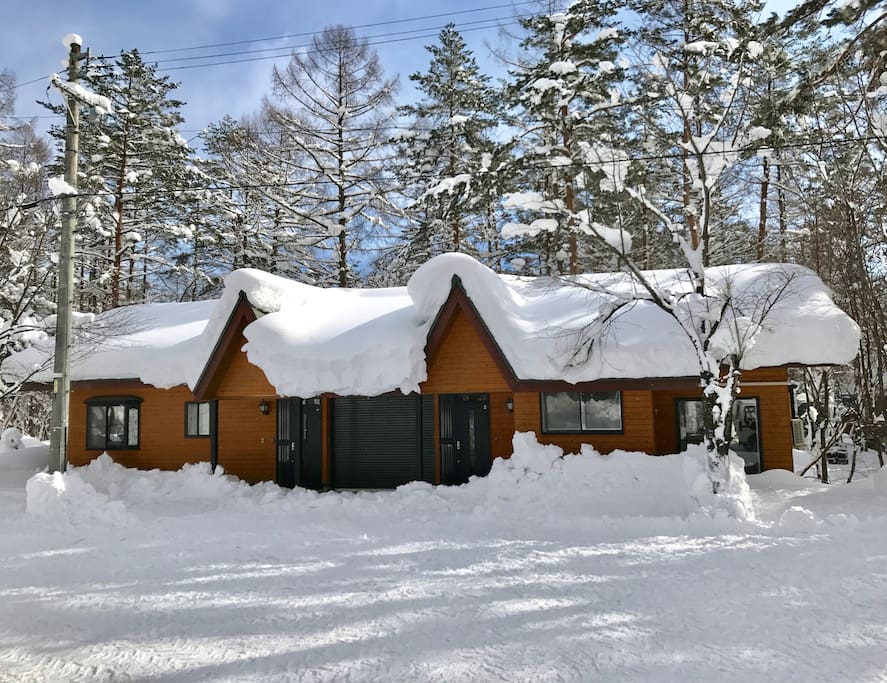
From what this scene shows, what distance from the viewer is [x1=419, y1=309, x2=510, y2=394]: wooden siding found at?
1289cm

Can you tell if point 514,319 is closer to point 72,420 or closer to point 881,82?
point 881,82

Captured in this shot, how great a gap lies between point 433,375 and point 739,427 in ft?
21.6

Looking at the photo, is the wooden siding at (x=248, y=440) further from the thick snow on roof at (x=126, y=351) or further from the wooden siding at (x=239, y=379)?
the thick snow on roof at (x=126, y=351)

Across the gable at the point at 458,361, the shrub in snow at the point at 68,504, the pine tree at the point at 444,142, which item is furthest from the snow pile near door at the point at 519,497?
the pine tree at the point at 444,142

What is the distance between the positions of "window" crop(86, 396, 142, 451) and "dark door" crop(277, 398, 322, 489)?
14.4ft

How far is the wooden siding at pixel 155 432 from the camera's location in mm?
15391

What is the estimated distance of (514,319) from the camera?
1251 centimetres

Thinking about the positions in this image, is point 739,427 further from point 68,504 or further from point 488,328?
point 68,504

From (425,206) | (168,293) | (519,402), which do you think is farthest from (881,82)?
(168,293)

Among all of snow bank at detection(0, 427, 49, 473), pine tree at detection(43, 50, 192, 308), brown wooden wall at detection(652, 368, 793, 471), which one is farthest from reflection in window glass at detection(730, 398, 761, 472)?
pine tree at detection(43, 50, 192, 308)

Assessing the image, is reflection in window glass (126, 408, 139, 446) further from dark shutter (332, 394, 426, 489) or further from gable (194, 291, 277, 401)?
dark shutter (332, 394, 426, 489)

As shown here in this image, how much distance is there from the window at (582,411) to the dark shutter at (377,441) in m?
2.71

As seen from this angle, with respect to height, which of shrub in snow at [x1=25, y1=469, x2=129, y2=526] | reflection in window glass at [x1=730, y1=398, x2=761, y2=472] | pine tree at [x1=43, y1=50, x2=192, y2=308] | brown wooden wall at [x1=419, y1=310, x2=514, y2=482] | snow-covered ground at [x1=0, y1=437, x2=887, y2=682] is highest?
pine tree at [x1=43, y1=50, x2=192, y2=308]

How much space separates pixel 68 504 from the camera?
10422 millimetres
